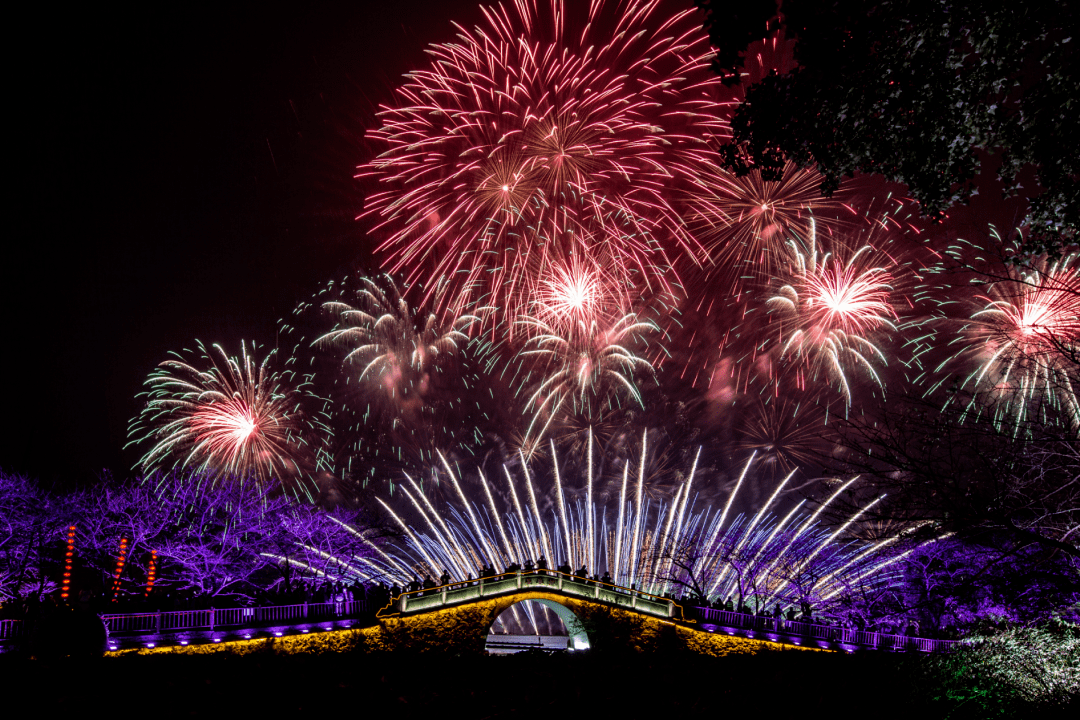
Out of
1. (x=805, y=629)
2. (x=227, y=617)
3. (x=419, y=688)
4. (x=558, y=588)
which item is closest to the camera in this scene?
(x=419, y=688)

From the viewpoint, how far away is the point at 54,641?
13617 mm

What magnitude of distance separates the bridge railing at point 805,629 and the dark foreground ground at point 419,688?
19.2m

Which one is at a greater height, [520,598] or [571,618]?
[520,598]

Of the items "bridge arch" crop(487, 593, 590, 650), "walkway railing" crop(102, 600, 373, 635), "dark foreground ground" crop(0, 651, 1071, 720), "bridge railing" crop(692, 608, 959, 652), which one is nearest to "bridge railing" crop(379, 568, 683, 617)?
"bridge arch" crop(487, 593, 590, 650)

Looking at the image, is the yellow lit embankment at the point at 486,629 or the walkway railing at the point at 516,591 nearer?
the walkway railing at the point at 516,591

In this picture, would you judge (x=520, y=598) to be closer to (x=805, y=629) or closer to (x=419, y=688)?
(x=805, y=629)

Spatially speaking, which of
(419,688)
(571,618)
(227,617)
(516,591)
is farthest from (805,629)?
(419,688)

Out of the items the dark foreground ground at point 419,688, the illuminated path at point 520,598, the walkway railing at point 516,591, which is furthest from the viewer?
the illuminated path at point 520,598

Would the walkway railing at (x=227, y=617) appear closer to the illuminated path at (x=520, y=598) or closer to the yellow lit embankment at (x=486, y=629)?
the illuminated path at (x=520, y=598)

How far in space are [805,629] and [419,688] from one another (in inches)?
956

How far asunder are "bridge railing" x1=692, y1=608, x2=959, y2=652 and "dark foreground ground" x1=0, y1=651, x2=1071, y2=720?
62.9 feet

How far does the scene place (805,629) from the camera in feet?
86.8

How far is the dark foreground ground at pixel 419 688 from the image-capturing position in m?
6.22

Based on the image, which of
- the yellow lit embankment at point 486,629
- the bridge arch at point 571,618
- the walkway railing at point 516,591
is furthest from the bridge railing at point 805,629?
the bridge arch at point 571,618
